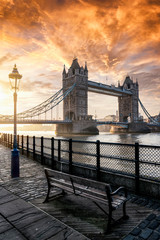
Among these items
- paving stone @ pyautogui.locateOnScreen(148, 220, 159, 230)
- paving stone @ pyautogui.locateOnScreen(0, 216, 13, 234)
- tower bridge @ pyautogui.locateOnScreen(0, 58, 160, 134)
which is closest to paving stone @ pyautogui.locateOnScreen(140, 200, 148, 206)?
paving stone @ pyautogui.locateOnScreen(148, 220, 159, 230)

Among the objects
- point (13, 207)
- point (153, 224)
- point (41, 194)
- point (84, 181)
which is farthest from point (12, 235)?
point (153, 224)

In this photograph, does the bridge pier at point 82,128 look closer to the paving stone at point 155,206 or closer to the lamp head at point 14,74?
the lamp head at point 14,74

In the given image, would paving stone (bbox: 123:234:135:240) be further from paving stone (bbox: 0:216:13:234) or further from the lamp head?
the lamp head

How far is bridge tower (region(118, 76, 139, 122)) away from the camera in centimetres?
9519

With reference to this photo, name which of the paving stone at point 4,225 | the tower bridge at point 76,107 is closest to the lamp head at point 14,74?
the paving stone at point 4,225

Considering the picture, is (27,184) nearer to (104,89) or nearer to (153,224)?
(153,224)

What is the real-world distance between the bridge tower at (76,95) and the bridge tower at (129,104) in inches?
1293

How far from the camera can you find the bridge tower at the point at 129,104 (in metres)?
95.2

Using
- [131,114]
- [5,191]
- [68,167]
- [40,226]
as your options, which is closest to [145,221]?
[40,226]

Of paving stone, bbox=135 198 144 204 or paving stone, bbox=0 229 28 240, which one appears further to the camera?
paving stone, bbox=135 198 144 204

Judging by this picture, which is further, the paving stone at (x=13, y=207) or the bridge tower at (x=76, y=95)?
the bridge tower at (x=76, y=95)

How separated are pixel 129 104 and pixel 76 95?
39.4m

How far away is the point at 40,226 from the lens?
2783 mm

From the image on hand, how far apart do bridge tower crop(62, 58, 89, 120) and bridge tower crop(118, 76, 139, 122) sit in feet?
108
